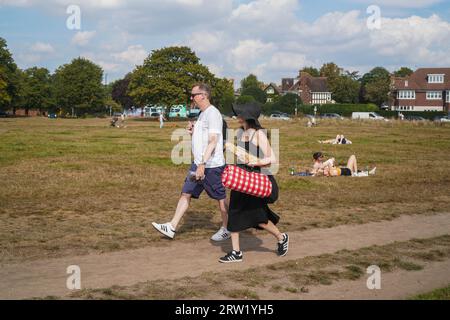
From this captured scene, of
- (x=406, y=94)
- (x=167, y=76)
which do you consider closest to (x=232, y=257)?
(x=167, y=76)

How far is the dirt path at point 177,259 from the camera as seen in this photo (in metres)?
5.96

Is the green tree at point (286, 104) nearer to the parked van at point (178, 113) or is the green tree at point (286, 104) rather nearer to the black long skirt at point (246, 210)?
the parked van at point (178, 113)

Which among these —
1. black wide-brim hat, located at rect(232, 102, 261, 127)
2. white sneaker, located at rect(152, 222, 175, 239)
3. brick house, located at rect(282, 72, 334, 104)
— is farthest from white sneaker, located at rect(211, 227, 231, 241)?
brick house, located at rect(282, 72, 334, 104)

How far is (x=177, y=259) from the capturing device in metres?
7.12

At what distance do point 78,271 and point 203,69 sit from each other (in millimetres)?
78696

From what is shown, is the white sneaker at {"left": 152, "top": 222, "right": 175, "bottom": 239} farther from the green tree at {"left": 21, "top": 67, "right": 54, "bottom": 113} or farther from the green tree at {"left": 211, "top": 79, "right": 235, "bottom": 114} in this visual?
the green tree at {"left": 21, "top": 67, "right": 54, "bottom": 113}

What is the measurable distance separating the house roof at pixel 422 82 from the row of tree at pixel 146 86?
3.00 meters

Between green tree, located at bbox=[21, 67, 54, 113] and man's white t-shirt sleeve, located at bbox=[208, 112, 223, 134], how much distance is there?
10802 cm

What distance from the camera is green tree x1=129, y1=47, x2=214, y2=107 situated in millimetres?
80750

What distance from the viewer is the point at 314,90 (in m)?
137

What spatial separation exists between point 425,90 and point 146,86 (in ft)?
179

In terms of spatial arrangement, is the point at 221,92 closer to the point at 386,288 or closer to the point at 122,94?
the point at 122,94
